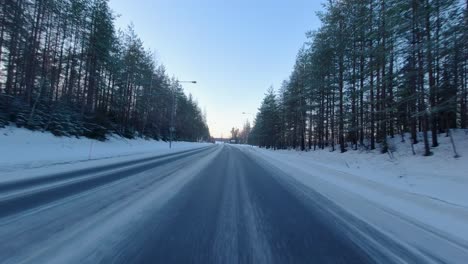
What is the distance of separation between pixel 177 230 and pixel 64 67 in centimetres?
3095

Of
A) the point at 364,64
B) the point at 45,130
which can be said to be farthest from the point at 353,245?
the point at 45,130

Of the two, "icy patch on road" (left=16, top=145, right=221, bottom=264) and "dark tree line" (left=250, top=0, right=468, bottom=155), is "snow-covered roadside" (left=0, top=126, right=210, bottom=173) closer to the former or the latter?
"icy patch on road" (left=16, top=145, right=221, bottom=264)

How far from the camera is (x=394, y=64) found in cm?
1916

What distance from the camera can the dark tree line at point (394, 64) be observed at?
12.4m

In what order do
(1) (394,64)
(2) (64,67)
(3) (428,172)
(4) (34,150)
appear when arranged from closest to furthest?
1. (3) (428,172)
2. (4) (34,150)
3. (1) (394,64)
4. (2) (64,67)

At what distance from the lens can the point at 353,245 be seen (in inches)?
127

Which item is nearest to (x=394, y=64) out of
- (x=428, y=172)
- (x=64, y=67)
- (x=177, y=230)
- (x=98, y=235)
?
(x=428, y=172)

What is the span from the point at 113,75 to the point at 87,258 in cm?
3762

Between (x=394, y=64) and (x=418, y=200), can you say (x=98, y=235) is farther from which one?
(x=394, y=64)

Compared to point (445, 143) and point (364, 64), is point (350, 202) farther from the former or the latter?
point (364, 64)

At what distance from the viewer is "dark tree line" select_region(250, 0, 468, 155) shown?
40.6ft

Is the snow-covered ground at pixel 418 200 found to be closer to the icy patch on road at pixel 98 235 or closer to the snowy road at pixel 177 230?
the snowy road at pixel 177 230

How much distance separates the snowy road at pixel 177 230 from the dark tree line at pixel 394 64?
10.7m

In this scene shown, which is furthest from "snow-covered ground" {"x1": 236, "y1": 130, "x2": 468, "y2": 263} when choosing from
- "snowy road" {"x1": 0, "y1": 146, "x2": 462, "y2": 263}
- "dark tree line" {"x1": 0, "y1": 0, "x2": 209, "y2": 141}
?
"dark tree line" {"x1": 0, "y1": 0, "x2": 209, "y2": 141}
